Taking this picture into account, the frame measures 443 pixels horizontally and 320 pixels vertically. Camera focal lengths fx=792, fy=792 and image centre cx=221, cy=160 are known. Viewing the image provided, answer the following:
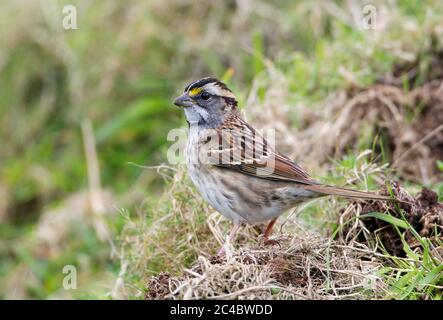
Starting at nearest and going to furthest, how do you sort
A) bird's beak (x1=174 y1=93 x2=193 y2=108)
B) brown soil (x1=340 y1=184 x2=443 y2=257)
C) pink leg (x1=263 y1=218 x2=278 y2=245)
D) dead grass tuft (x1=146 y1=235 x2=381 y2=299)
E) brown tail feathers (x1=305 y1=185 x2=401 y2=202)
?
dead grass tuft (x1=146 y1=235 x2=381 y2=299) → brown tail feathers (x1=305 y1=185 x2=401 y2=202) → brown soil (x1=340 y1=184 x2=443 y2=257) → pink leg (x1=263 y1=218 x2=278 y2=245) → bird's beak (x1=174 y1=93 x2=193 y2=108)

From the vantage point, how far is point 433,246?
436 centimetres

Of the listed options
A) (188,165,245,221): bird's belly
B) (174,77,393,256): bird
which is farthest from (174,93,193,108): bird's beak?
(188,165,245,221): bird's belly

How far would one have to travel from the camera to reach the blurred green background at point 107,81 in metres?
7.61

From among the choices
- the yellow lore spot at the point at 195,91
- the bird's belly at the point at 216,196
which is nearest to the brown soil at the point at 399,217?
the bird's belly at the point at 216,196

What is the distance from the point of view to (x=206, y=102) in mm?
5191

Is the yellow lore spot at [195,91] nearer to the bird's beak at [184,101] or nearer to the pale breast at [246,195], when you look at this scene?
the bird's beak at [184,101]

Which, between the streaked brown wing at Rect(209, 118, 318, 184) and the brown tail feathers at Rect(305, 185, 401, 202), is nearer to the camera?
the brown tail feathers at Rect(305, 185, 401, 202)

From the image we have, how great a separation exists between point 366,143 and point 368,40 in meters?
1.34

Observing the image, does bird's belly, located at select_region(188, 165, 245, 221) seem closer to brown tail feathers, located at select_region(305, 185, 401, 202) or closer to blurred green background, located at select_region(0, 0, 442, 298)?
brown tail feathers, located at select_region(305, 185, 401, 202)

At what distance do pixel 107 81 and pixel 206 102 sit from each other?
424 centimetres

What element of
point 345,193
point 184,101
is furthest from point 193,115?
point 345,193

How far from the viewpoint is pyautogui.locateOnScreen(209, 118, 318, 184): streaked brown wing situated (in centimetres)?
472

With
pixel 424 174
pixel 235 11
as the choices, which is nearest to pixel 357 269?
pixel 424 174
